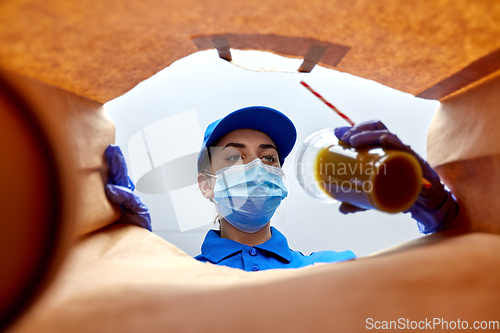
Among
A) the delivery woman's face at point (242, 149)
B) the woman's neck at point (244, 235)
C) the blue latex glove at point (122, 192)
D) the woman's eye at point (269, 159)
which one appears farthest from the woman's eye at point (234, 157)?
the blue latex glove at point (122, 192)

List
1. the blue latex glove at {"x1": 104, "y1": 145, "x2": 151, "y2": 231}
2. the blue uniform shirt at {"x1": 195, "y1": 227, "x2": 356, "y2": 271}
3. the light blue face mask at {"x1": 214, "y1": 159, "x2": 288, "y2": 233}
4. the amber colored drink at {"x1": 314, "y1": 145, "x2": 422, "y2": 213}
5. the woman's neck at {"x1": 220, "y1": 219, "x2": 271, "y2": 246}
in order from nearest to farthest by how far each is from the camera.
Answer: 1. the amber colored drink at {"x1": 314, "y1": 145, "x2": 422, "y2": 213}
2. the blue latex glove at {"x1": 104, "y1": 145, "x2": 151, "y2": 231}
3. the light blue face mask at {"x1": 214, "y1": 159, "x2": 288, "y2": 233}
4. the blue uniform shirt at {"x1": 195, "y1": 227, "x2": 356, "y2": 271}
5. the woman's neck at {"x1": 220, "y1": 219, "x2": 271, "y2": 246}

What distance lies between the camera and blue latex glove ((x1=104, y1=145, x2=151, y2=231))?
0.86 m

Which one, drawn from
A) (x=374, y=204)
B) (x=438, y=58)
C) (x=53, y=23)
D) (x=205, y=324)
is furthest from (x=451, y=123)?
(x=53, y=23)

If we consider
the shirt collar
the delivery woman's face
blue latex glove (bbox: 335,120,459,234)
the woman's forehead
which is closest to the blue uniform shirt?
the shirt collar

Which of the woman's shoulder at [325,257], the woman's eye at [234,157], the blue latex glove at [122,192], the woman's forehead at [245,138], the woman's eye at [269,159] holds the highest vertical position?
the woman's forehead at [245,138]

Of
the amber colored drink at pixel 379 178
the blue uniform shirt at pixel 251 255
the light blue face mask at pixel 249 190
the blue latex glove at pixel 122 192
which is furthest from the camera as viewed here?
the blue uniform shirt at pixel 251 255

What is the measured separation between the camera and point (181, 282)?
0.58 meters

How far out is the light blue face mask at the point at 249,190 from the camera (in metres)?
1.20

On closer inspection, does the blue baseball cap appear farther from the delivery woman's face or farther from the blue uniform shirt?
the blue uniform shirt

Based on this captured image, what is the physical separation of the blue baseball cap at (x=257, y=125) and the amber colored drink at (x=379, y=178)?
2.20 feet

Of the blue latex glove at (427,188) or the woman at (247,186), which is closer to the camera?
the blue latex glove at (427,188)

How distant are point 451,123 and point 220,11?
0.57 metres

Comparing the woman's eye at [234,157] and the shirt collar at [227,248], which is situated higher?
the woman's eye at [234,157]

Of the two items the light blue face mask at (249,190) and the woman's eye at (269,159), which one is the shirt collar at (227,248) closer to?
the light blue face mask at (249,190)
